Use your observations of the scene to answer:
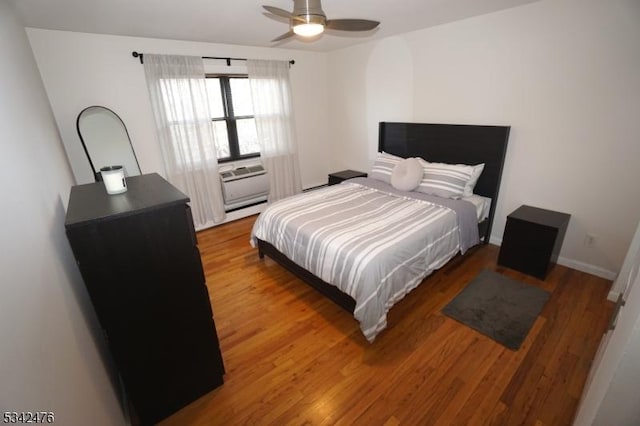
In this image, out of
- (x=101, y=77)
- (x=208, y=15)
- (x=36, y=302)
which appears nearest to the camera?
(x=36, y=302)

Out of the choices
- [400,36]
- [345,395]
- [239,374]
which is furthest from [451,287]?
[400,36]

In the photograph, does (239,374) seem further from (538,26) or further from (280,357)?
(538,26)

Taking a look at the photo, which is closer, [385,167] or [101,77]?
[101,77]

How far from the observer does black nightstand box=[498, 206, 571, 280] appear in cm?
250

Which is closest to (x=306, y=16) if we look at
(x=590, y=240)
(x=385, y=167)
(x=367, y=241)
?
(x=367, y=241)

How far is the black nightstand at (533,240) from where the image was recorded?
2.50m

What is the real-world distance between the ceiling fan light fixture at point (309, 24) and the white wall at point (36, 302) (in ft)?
5.31

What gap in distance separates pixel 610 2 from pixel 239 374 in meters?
3.86

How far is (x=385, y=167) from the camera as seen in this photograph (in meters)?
3.70

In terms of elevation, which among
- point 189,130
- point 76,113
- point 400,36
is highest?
point 400,36

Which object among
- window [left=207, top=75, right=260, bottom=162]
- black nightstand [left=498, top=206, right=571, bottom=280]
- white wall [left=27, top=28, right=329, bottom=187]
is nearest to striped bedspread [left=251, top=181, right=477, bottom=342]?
black nightstand [left=498, top=206, right=571, bottom=280]

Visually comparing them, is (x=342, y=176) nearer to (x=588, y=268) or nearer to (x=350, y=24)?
(x=350, y=24)

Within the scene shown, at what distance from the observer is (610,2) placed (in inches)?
85.4

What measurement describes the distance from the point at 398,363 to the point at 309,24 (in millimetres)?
2365
